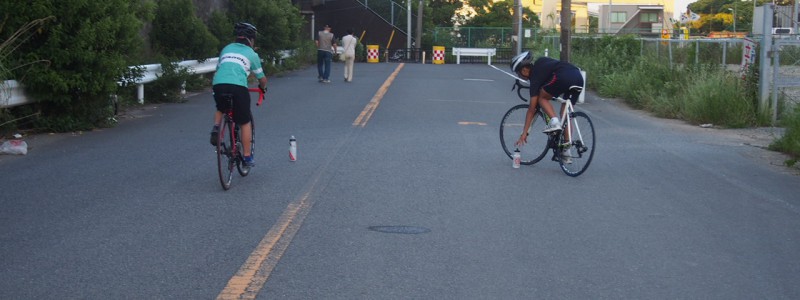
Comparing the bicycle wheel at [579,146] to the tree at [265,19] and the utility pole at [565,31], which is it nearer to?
the utility pole at [565,31]

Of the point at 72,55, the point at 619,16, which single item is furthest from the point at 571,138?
the point at 619,16

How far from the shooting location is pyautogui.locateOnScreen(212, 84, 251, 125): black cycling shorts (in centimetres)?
916

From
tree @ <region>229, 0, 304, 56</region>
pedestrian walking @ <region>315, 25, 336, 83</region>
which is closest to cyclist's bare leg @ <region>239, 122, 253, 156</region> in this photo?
pedestrian walking @ <region>315, 25, 336, 83</region>

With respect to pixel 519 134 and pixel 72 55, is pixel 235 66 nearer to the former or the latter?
pixel 519 134

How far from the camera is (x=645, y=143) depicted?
13.8 meters

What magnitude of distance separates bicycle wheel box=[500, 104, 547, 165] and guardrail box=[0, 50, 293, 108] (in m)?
5.67

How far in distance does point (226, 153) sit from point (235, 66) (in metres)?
0.87

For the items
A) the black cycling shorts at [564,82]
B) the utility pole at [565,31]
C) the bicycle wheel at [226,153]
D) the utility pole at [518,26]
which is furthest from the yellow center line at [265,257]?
the utility pole at [518,26]

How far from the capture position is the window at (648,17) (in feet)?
282

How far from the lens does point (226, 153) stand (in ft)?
29.6

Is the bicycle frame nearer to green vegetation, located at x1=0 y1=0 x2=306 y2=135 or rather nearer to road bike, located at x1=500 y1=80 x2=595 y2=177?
road bike, located at x1=500 y1=80 x2=595 y2=177

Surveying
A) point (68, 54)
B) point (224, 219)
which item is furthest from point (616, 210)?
point (68, 54)

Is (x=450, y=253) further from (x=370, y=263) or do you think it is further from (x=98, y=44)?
(x=98, y=44)

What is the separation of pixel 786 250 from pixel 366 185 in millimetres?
3999
